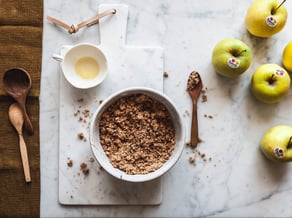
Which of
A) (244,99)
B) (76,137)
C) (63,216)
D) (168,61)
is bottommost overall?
(63,216)

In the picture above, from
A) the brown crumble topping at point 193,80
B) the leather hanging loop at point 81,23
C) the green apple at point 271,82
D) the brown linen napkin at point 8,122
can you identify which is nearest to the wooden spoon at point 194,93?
the brown crumble topping at point 193,80

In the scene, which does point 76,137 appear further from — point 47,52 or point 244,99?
point 244,99

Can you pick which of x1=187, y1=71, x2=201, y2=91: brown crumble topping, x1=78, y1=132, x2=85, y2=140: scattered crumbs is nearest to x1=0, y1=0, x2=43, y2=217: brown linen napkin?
x1=78, y1=132, x2=85, y2=140: scattered crumbs

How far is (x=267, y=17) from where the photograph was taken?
132cm

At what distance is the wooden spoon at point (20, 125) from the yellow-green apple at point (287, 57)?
32.2 inches

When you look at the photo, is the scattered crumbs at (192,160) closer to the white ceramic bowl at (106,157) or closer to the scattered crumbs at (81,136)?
the white ceramic bowl at (106,157)

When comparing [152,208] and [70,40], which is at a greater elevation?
[70,40]

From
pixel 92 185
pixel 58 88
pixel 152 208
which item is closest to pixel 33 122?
pixel 58 88

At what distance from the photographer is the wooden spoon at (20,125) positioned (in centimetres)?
136

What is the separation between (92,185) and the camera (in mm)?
1377

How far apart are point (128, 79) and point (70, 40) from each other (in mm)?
215

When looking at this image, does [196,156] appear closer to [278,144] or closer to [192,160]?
[192,160]

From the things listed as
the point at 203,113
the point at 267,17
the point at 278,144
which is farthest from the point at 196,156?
the point at 267,17

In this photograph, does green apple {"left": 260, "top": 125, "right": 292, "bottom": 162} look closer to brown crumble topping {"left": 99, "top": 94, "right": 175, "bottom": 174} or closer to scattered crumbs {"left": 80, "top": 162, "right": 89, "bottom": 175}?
brown crumble topping {"left": 99, "top": 94, "right": 175, "bottom": 174}
